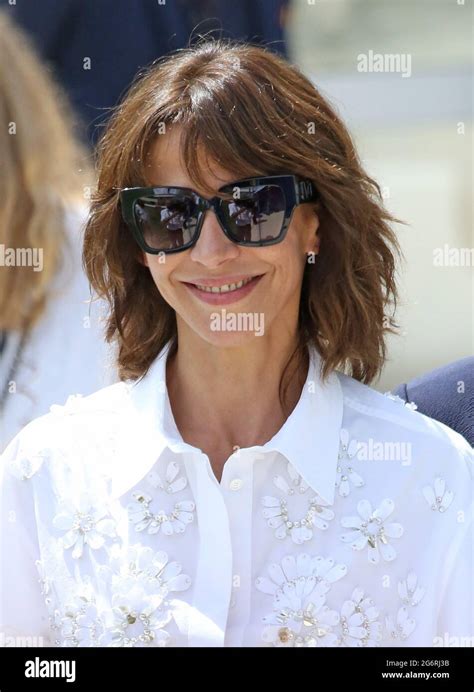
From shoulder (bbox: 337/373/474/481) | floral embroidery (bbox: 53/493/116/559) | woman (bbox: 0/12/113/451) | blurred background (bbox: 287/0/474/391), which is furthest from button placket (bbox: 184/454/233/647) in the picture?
blurred background (bbox: 287/0/474/391)

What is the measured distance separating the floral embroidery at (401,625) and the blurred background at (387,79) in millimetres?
1334

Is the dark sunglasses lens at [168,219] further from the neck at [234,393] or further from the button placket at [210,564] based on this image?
the button placket at [210,564]

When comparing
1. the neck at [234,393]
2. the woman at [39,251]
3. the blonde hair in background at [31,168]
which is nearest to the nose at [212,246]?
the neck at [234,393]

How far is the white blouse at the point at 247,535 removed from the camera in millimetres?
1614

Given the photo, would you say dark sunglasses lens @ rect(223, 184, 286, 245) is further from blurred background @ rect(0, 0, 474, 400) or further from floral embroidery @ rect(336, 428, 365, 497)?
blurred background @ rect(0, 0, 474, 400)

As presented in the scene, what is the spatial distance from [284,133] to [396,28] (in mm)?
1910

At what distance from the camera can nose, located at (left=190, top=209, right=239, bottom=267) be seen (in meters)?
1.65

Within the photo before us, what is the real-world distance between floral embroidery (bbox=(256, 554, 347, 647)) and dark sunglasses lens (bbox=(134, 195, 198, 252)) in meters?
0.49

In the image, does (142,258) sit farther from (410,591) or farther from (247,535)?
(410,591)

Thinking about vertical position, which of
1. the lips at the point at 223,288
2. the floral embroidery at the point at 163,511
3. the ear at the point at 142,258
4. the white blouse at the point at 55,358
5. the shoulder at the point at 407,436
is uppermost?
the ear at the point at 142,258
